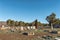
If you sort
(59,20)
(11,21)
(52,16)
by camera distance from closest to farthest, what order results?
(52,16), (59,20), (11,21)

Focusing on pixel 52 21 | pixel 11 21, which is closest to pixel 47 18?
pixel 52 21

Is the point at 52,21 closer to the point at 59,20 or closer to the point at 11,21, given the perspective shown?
the point at 59,20

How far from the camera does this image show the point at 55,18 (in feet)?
246

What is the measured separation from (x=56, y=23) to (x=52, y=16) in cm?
693

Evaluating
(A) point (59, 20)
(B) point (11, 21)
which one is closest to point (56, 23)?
(A) point (59, 20)

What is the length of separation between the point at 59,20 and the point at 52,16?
8.58 m

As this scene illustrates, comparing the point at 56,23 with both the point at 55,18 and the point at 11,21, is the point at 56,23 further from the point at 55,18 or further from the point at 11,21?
the point at 11,21

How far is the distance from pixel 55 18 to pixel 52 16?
8.69 ft

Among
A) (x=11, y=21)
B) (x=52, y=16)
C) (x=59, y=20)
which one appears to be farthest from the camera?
(x=11, y=21)

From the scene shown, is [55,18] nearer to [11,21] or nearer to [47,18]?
[47,18]

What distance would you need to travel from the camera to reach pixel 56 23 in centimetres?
7794

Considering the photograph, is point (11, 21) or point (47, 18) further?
point (11, 21)

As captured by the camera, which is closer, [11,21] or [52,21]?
[52,21]

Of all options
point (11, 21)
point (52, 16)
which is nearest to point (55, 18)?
point (52, 16)
